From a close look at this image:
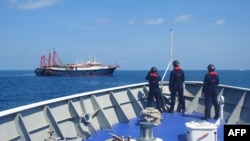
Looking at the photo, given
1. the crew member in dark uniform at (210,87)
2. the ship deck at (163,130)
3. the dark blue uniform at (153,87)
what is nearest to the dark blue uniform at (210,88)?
the crew member in dark uniform at (210,87)

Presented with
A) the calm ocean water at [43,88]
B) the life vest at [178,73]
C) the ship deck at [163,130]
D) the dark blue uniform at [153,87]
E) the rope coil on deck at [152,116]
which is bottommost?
the calm ocean water at [43,88]

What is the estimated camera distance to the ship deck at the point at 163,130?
301 inches

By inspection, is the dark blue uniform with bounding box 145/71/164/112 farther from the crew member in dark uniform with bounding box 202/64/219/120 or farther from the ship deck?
the crew member in dark uniform with bounding box 202/64/219/120

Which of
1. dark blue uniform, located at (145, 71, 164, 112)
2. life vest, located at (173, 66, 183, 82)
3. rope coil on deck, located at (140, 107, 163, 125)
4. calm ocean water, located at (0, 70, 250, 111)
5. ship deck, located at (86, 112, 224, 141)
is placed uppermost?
life vest, located at (173, 66, 183, 82)

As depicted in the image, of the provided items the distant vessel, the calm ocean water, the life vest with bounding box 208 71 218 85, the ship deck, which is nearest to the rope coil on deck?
the ship deck

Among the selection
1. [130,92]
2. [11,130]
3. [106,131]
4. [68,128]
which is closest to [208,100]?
[130,92]

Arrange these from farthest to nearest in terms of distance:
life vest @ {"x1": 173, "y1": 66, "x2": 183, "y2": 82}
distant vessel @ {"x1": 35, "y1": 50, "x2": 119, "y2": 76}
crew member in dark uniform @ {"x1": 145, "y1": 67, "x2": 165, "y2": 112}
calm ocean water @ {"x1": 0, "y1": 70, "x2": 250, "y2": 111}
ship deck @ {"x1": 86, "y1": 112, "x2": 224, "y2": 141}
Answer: distant vessel @ {"x1": 35, "y1": 50, "x2": 119, "y2": 76}, calm ocean water @ {"x1": 0, "y1": 70, "x2": 250, "y2": 111}, crew member in dark uniform @ {"x1": 145, "y1": 67, "x2": 165, "y2": 112}, life vest @ {"x1": 173, "y1": 66, "x2": 183, "y2": 82}, ship deck @ {"x1": 86, "y1": 112, "x2": 224, "y2": 141}

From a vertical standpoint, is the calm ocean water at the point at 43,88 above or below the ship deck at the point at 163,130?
below

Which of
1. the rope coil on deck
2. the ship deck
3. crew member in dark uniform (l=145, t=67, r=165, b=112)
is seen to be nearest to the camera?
the ship deck

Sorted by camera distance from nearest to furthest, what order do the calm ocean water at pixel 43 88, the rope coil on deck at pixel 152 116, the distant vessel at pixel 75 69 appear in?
the rope coil on deck at pixel 152 116
the calm ocean water at pixel 43 88
the distant vessel at pixel 75 69

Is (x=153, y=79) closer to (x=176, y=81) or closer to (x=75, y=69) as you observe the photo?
(x=176, y=81)

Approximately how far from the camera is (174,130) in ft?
27.3

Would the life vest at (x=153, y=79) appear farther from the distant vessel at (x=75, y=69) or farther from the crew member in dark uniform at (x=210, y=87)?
the distant vessel at (x=75, y=69)

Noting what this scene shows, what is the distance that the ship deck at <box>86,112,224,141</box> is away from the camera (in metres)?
7.65
